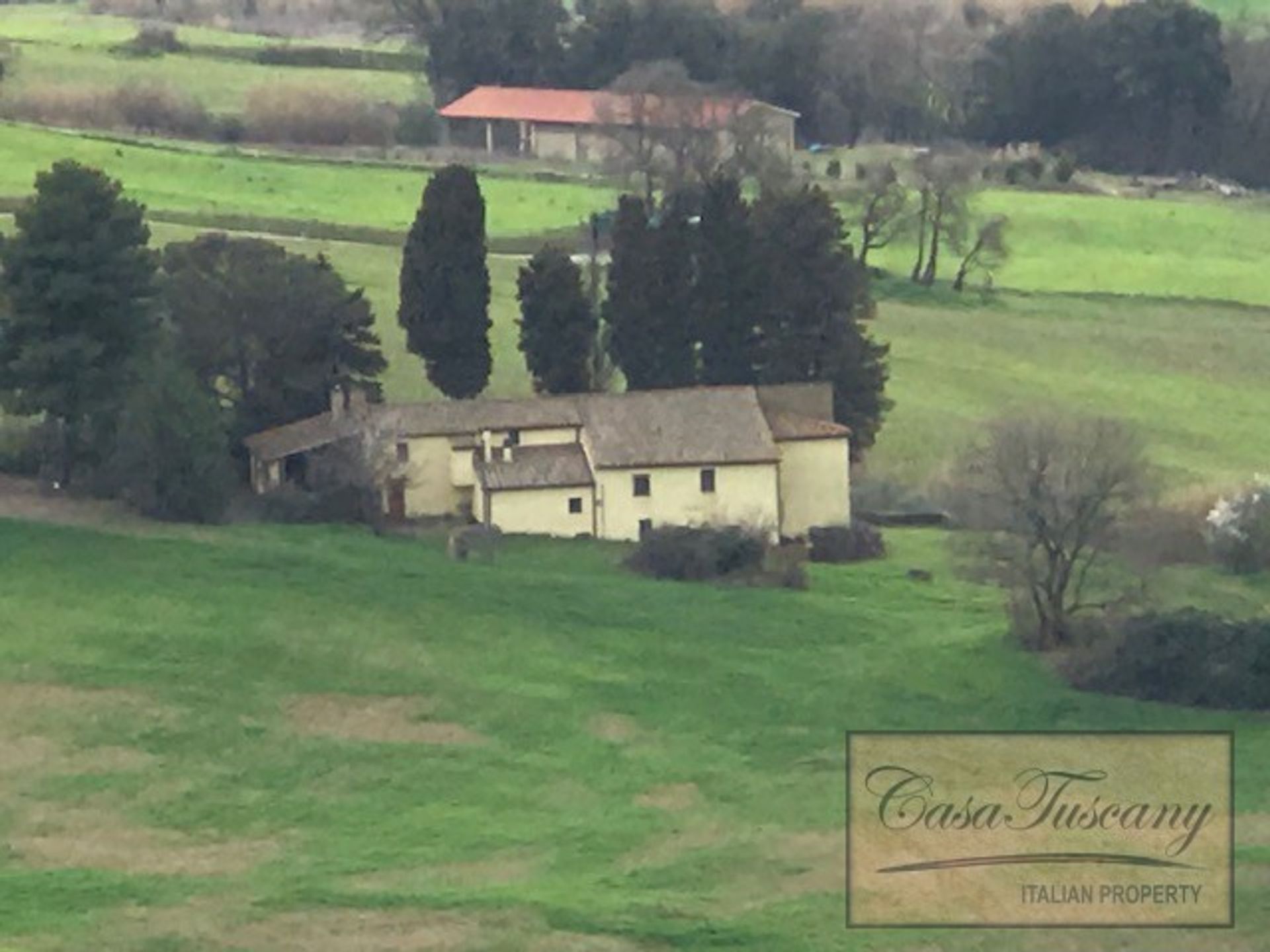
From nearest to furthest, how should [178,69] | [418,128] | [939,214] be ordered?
[939,214] → [418,128] → [178,69]

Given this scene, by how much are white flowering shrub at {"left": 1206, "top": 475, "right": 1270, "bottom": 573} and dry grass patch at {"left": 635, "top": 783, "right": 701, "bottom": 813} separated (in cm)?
1484

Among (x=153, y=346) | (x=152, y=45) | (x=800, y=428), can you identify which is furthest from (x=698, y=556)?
(x=152, y=45)

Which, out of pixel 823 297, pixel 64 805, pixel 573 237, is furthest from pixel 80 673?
pixel 573 237

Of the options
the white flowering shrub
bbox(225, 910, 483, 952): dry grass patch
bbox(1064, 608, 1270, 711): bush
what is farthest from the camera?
the white flowering shrub

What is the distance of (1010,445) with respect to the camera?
4131cm

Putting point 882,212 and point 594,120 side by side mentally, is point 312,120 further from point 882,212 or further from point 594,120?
point 882,212

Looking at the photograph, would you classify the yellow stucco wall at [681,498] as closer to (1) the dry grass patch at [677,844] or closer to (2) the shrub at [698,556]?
(2) the shrub at [698,556]

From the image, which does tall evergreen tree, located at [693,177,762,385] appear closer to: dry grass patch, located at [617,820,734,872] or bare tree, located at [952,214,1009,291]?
bare tree, located at [952,214,1009,291]

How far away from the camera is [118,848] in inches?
1237

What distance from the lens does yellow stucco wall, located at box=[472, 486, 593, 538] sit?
46000 mm

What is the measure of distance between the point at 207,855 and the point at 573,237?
37915 millimetres

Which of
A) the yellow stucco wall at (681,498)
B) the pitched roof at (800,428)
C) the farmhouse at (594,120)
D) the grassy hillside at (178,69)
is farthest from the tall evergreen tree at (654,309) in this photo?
the grassy hillside at (178,69)

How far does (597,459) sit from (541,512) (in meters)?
1.25

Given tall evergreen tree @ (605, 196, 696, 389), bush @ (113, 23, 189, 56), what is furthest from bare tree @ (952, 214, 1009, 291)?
bush @ (113, 23, 189, 56)
